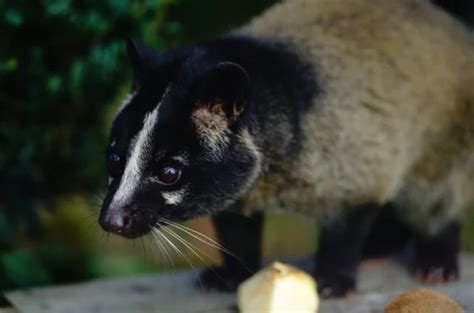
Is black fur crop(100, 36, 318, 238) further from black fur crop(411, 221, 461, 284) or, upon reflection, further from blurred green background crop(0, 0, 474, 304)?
black fur crop(411, 221, 461, 284)

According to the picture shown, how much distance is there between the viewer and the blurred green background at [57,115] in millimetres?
4895

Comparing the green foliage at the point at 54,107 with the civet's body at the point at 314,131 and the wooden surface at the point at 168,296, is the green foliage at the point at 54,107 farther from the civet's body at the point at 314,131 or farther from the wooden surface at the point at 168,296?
the civet's body at the point at 314,131

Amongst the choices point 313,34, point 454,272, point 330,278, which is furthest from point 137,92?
point 454,272

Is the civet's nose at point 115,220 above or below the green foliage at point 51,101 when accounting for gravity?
above

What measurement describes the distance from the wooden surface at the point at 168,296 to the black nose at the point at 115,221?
0.72 meters

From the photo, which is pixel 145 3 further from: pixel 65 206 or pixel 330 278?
pixel 330 278

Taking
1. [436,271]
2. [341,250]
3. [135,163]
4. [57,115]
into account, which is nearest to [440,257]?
[436,271]

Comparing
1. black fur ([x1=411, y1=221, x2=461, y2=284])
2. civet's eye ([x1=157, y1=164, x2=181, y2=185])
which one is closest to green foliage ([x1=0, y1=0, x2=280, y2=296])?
civet's eye ([x1=157, y1=164, x2=181, y2=185])

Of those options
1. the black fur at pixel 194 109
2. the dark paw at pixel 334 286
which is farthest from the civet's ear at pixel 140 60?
the dark paw at pixel 334 286

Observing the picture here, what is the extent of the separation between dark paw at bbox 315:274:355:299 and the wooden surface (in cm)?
3

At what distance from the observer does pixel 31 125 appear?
508 cm

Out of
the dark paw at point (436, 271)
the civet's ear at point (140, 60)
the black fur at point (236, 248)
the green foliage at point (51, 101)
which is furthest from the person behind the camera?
the green foliage at point (51, 101)

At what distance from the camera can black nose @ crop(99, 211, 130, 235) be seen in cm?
363

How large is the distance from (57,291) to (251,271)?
839 millimetres
